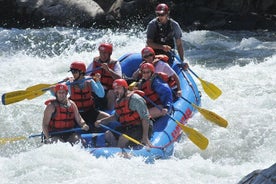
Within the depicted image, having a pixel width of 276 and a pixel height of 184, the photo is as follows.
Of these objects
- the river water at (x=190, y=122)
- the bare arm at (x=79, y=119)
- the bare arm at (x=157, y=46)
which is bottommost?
the river water at (x=190, y=122)

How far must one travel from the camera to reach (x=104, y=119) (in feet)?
23.0

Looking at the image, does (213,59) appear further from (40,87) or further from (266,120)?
(40,87)

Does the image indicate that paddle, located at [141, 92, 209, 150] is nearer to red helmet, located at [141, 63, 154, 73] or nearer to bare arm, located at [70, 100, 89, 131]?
red helmet, located at [141, 63, 154, 73]

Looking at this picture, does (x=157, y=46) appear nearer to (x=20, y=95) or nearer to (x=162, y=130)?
(x=162, y=130)

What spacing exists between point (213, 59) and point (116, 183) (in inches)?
257

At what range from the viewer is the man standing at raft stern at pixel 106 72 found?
25.2ft

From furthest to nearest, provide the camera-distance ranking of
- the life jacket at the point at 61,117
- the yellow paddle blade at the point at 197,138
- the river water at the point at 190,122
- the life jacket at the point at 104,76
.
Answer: the life jacket at the point at 104,76, the yellow paddle blade at the point at 197,138, the life jacket at the point at 61,117, the river water at the point at 190,122

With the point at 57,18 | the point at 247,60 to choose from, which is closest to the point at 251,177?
the point at 247,60

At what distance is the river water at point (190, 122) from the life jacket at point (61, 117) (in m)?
0.30

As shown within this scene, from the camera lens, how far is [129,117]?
6832 millimetres

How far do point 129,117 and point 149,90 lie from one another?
76cm

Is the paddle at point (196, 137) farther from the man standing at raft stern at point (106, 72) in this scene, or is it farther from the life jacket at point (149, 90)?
the man standing at raft stern at point (106, 72)

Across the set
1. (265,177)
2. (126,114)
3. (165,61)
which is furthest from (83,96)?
(265,177)

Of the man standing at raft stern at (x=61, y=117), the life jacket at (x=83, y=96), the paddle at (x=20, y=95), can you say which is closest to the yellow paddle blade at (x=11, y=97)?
the paddle at (x=20, y=95)
